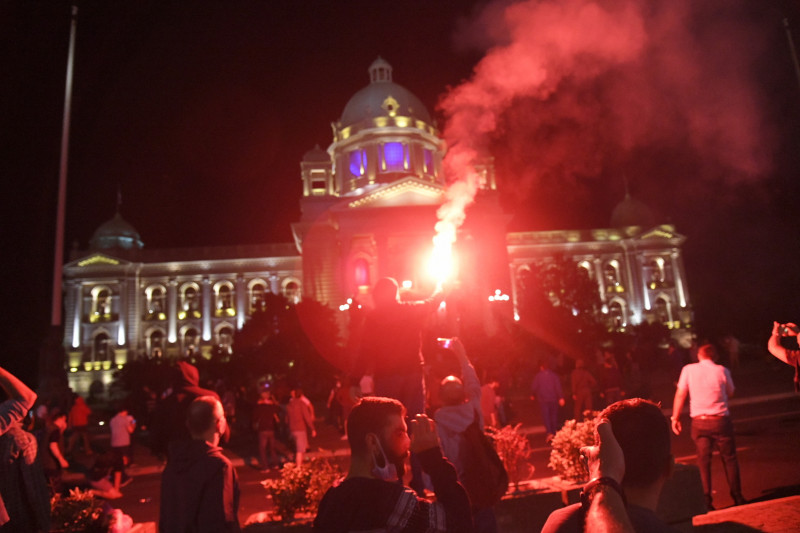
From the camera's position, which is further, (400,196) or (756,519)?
(400,196)

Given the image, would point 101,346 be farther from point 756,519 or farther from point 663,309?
point 756,519

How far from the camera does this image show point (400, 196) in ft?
143

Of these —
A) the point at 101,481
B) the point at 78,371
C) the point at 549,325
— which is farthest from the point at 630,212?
the point at 101,481

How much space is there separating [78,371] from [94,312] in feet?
18.4

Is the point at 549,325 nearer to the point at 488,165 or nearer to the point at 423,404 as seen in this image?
the point at 488,165

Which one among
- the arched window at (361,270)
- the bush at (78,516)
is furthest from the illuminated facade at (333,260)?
the bush at (78,516)

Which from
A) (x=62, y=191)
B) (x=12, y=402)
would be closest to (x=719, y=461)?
(x=12, y=402)

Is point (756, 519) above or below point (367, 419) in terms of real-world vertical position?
below

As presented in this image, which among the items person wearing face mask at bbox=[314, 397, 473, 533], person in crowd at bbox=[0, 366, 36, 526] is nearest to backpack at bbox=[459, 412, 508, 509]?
person wearing face mask at bbox=[314, 397, 473, 533]

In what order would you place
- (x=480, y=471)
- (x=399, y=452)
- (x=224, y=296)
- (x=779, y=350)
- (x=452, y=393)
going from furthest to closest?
(x=224, y=296)
(x=779, y=350)
(x=452, y=393)
(x=480, y=471)
(x=399, y=452)

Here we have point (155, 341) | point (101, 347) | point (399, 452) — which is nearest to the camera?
point (399, 452)

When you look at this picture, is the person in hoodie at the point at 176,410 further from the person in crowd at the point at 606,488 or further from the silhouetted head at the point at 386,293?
the person in crowd at the point at 606,488

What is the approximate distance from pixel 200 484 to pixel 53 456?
7324 mm

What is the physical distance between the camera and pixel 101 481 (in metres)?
8.34
